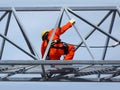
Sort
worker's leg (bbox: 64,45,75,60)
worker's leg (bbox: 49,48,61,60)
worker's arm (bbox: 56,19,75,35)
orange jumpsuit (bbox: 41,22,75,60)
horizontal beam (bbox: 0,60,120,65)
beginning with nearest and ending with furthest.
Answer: horizontal beam (bbox: 0,60,120,65)
worker's arm (bbox: 56,19,75,35)
orange jumpsuit (bbox: 41,22,75,60)
worker's leg (bbox: 49,48,61,60)
worker's leg (bbox: 64,45,75,60)

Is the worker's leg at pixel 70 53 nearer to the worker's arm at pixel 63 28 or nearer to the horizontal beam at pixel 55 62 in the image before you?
the worker's arm at pixel 63 28

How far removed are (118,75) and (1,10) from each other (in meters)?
4.79

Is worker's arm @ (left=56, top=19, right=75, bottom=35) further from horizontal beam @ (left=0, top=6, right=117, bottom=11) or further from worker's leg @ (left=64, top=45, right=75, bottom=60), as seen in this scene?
worker's leg @ (left=64, top=45, right=75, bottom=60)

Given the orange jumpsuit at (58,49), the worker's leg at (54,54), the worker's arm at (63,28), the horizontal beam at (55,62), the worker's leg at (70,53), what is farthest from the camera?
the worker's leg at (70,53)

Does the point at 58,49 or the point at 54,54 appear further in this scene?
the point at 58,49

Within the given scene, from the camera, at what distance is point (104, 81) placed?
59.9 ft

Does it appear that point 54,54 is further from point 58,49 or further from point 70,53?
point 70,53

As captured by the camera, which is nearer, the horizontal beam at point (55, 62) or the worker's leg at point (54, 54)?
the horizontal beam at point (55, 62)

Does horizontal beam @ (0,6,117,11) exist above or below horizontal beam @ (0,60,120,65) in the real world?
above

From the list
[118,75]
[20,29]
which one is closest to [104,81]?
[118,75]

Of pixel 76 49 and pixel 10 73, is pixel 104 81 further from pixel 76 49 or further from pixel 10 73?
pixel 10 73

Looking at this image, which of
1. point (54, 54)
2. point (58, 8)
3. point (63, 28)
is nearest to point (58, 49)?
point (54, 54)

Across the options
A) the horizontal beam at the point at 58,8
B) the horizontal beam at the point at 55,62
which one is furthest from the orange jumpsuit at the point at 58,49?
the horizontal beam at the point at 55,62

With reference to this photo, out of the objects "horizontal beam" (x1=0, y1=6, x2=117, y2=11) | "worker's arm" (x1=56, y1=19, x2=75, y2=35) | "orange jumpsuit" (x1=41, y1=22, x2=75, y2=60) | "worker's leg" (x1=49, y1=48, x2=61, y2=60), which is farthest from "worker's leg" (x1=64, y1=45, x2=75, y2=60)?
"horizontal beam" (x1=0, y1=6, x2=117, y2=11)
